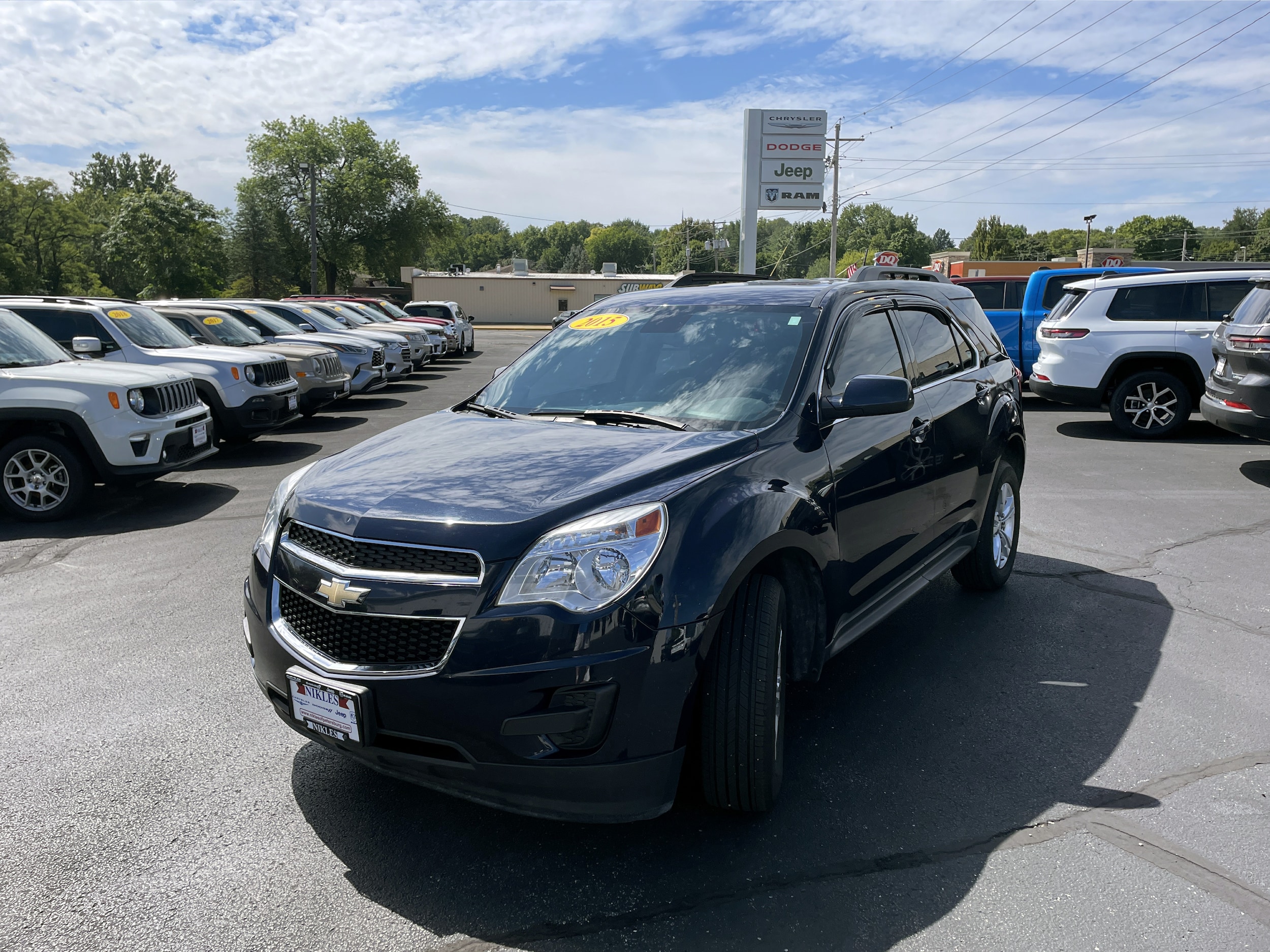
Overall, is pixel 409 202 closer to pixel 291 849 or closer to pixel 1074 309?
pixel 1074 309

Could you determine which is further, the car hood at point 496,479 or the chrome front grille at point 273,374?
the chrome front grille at point 273,374

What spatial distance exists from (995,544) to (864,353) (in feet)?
6.37

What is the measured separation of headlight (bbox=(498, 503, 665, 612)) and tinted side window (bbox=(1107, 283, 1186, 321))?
11.0 meters

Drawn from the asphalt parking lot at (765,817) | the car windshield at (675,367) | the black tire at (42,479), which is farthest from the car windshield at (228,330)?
the car windshield at (675,367)

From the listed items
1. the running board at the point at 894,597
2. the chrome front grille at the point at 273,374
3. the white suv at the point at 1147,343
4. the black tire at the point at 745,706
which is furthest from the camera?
the white suv at the point at 1147,343

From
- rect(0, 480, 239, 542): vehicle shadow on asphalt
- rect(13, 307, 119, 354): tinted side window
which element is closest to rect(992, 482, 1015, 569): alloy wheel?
rect(0, 480, 239, 542): vehicle shadow on asphalt

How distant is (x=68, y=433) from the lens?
297 inches

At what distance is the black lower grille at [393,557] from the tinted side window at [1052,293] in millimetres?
13722

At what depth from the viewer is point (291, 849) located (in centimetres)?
282

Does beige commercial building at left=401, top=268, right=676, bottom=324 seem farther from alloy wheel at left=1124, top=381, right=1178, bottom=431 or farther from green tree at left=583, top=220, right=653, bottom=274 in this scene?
green tree at left=583, top=220, right=653, bottom=274

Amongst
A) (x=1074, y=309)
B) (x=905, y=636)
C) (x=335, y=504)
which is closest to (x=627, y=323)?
(x=335, y=504)

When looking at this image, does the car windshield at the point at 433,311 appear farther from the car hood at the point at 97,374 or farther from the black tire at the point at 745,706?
the black tire at the point at 745,706

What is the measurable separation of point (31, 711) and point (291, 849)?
69.0 inches

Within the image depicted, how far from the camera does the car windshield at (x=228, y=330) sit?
12641 millimetres
